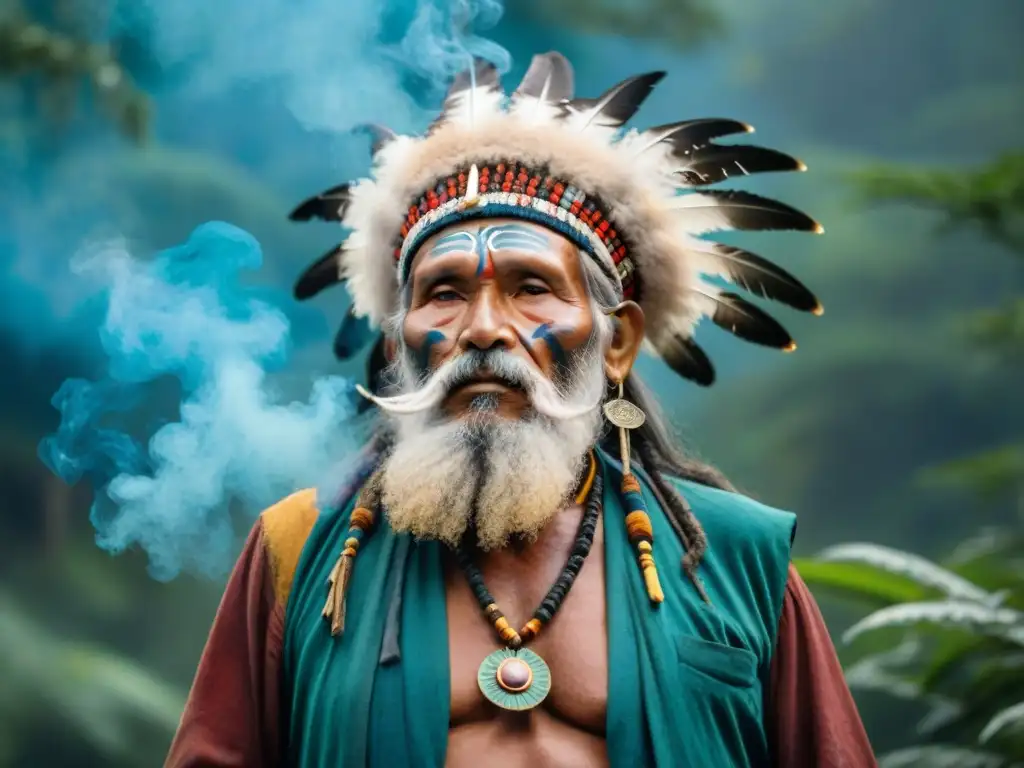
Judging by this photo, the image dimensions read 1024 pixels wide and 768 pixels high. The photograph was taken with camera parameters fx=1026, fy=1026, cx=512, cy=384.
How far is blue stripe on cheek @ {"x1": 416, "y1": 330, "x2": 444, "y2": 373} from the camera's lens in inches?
71.7

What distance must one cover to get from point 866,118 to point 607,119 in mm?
2829

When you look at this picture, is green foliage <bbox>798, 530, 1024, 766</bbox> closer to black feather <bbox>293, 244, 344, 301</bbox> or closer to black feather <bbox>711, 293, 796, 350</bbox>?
black feather <bbox>711, 293, 796, 350</bbox>

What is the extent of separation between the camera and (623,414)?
1.90m

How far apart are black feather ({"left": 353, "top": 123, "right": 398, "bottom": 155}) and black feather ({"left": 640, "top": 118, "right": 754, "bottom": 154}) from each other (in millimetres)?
533

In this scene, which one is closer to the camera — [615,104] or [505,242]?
[505,242]

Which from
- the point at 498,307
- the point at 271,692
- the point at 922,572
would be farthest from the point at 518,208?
the point at 922,572

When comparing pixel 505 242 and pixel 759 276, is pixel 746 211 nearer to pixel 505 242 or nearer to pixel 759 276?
pixel 759 276

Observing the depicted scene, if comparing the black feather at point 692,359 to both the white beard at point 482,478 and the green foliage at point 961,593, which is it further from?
the green foliage at point 961,593

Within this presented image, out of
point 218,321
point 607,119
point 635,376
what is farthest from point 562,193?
point 218,321

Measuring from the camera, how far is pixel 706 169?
2.09 meters

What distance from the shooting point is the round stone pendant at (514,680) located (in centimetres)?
157

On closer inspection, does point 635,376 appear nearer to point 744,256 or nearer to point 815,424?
point 744,256

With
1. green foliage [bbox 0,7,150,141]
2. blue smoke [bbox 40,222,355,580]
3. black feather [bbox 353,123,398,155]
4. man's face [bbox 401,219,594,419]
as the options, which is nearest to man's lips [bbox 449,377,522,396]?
man's face [bbox 401,219,594,419]

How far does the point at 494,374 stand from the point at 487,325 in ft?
0.28
